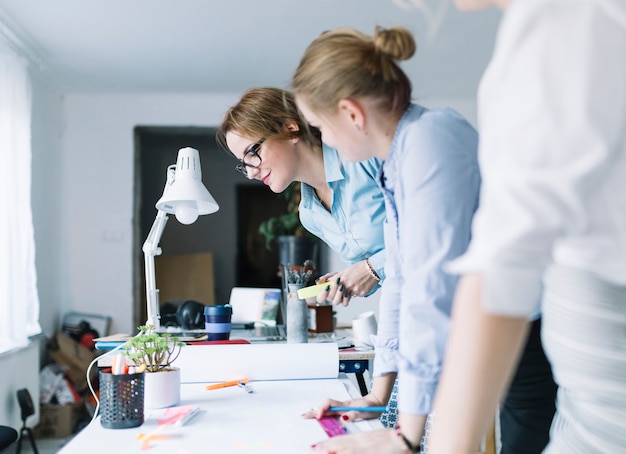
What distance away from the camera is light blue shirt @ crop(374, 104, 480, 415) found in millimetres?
919

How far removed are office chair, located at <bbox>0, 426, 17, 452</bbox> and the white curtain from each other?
1472 millimetres

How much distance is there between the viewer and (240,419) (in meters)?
1.36

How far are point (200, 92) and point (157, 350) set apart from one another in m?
4.46

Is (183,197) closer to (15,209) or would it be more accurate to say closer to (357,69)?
(357,69)

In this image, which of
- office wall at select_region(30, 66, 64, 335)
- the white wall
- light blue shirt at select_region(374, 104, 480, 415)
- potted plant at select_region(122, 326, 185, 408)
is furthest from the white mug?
the white wall

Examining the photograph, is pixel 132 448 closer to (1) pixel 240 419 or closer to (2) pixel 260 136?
(1) pixel 240 419

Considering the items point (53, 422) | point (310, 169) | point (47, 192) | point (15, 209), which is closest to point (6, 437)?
point (310, 169)

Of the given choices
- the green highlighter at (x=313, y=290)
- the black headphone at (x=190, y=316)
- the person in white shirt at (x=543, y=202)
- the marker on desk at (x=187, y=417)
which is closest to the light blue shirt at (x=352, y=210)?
the green highlighter at (x=313, y=290)

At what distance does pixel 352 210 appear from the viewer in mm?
1859

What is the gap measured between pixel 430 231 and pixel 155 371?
0.83m

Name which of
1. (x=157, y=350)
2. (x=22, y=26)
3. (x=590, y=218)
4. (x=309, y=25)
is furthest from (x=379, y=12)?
(x=590, y=218)

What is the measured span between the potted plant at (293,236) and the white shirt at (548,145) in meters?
4.95

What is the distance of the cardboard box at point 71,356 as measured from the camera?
16.1 feet

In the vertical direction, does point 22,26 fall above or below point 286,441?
above
